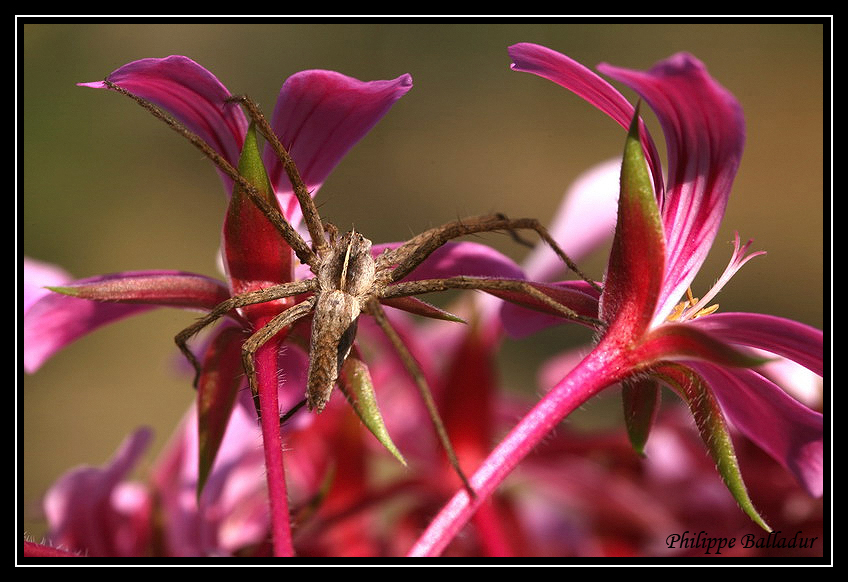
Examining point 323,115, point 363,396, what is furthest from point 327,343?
point 323,115

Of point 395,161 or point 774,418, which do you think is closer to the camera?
point 774,418

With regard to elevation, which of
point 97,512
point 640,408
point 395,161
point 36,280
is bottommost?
point 97,512

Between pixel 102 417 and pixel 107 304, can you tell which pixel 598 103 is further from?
pixel 102 417

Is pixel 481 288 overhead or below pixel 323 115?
below

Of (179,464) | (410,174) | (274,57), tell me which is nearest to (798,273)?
(410,174)

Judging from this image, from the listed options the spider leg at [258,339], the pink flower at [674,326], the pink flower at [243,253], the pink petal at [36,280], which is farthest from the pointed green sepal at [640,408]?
the pink petal at [36,280]

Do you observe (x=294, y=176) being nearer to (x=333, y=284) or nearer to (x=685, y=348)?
(x=333, y=284)

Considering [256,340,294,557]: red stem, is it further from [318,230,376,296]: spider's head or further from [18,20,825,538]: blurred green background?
[18,20,825,538]: blurred green background

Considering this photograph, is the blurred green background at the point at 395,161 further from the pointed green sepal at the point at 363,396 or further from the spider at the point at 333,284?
the pointed green sepal at the point at 363,396
